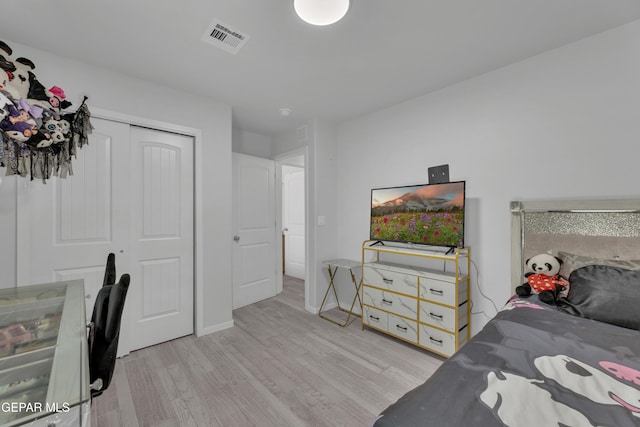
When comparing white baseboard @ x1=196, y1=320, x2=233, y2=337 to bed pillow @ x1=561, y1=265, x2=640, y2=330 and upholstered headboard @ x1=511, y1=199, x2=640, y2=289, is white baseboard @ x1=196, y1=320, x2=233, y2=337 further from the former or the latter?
bed pillow @ x1=561, y1=265, x2=640, y2=330

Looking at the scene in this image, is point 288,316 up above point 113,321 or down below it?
below

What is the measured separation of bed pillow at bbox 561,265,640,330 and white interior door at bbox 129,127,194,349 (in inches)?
125

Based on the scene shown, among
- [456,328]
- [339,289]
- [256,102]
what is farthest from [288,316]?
[256,102]

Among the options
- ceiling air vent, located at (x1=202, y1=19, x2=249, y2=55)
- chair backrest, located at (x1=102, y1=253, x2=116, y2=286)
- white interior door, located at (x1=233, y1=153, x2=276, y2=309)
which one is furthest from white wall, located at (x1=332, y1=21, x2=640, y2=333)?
chair backrest, located at (x1=102, y1=253, x2=116, y2=286)

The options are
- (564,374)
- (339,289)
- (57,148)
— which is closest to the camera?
(564,374)

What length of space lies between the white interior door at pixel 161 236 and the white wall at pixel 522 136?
224cm

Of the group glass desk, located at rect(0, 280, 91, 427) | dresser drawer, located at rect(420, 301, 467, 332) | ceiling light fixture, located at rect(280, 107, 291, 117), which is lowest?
dresser drawer, located at rect(420, 301, 467, 332)

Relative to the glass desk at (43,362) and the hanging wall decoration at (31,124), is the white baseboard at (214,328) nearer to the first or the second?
the glass desk at (43,362)

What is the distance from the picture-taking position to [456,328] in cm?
222

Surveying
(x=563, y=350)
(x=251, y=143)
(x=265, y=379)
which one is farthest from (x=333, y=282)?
(x=563, y=350)

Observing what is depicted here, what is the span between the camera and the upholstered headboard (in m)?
1.73

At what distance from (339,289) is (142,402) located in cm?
236

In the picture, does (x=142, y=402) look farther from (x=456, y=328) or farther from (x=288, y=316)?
(x=456, y=328)

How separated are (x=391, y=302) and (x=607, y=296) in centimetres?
155
